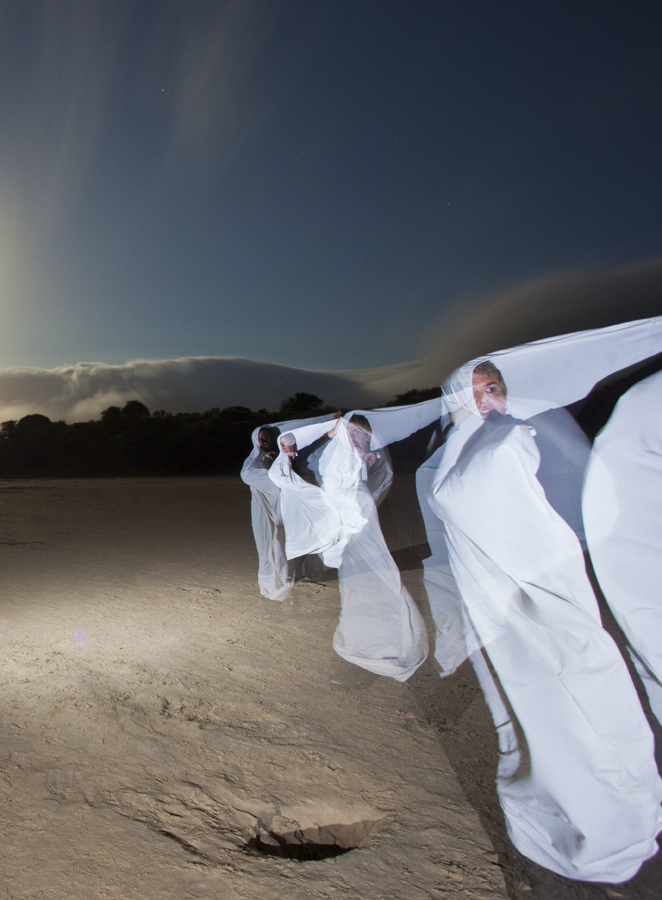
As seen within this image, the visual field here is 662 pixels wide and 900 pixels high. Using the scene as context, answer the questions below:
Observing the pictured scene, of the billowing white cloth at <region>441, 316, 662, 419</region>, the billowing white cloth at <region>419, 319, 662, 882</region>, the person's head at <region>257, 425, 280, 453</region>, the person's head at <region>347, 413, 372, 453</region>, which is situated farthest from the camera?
the person's head at <region>257, 425, 280, 453</region>

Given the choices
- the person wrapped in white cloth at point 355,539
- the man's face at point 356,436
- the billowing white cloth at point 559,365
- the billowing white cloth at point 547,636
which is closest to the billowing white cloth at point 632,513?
the billowing white cloth at point 547,636

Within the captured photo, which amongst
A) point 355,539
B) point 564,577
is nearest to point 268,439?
point 355,539

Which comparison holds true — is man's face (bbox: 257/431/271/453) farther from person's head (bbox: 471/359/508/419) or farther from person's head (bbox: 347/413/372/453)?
person's head (bbox: 471/359/508/419)

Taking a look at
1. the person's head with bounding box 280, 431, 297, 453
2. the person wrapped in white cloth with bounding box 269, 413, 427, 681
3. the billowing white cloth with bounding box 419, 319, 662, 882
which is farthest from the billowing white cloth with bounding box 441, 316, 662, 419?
the person's head with bounding box 280, 431, 297, 453

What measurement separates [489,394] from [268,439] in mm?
4469

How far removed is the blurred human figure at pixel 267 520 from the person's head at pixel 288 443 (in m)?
0.32

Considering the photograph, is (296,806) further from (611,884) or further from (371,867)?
(611,884)

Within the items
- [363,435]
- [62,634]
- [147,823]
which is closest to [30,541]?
[62,634]

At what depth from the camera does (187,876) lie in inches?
96.7

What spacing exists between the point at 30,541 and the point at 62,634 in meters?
6.60

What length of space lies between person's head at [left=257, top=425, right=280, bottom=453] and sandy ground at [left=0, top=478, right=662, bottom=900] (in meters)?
1.91

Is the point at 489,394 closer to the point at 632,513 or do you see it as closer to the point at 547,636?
the point at 632,513

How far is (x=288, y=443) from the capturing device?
23.5ft

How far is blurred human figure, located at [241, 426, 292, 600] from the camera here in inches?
287
